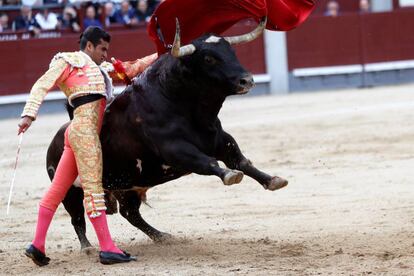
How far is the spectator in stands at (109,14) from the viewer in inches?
587

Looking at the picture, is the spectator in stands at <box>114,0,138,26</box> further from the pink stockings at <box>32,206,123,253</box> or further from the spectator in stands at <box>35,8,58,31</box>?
the pink stockings at <box>32,206,123,253</box>

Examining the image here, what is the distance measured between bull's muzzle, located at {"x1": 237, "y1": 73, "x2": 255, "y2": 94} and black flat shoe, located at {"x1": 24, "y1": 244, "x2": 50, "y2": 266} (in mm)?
1291

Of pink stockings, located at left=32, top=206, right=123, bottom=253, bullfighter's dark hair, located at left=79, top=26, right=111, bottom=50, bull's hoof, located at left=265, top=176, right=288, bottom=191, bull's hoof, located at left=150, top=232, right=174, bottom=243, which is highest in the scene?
bullfighter's dark hair, located at left=79, top=26, right=111, bottom=50

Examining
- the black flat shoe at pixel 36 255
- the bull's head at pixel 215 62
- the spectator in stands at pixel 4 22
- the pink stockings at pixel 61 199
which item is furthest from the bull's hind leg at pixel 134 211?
the spectator in stands at pixel 4 22

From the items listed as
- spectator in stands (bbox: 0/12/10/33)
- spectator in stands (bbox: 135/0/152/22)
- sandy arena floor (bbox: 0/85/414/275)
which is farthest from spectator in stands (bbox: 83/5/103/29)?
sandy arena floor (bbox: 0/85/414/275)

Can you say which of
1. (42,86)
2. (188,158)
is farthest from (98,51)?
(188,158)

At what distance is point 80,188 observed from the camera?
17.6 feet

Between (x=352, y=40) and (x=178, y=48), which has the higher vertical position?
(x=178, y=48)

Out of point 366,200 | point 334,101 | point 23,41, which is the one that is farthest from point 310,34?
point 366,200

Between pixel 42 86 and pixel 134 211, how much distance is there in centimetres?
120

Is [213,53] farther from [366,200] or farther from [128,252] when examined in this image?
[366,200]

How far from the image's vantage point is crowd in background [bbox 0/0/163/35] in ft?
47.2

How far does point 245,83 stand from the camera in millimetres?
4660

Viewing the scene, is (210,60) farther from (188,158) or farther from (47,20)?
(47,20)
